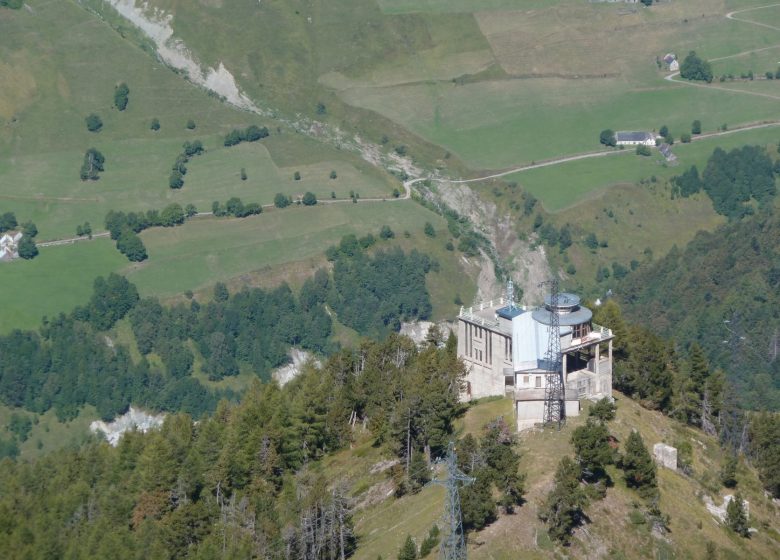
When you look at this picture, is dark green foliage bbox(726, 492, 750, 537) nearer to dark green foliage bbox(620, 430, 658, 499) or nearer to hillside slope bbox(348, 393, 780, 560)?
hillside slope bbox(348, 393, 780, 560)

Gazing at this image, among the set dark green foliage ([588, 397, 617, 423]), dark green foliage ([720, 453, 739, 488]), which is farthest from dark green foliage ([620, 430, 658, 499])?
dark green foliage ([720, 453, 739, 488])

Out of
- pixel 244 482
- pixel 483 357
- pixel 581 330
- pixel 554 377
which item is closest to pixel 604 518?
pixel 554 377

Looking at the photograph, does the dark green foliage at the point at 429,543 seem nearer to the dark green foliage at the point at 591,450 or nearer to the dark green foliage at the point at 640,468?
A: the dark green foliage at the point at 591,450

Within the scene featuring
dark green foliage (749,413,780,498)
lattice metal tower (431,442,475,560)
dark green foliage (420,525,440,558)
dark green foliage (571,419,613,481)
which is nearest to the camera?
lattice metal tower (431,442,475,560)

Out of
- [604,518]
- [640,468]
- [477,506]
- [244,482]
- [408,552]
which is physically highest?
[477,506]

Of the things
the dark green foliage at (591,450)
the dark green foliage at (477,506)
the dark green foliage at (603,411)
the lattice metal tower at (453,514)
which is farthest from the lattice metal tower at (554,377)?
the lattice metal tower at (453,514)

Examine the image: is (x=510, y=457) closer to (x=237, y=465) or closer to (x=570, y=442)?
(x=570, y=442)

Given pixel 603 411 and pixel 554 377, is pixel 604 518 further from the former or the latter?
pixel 554 377
